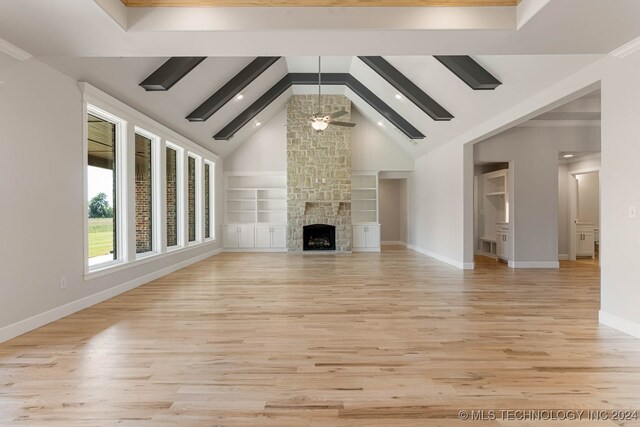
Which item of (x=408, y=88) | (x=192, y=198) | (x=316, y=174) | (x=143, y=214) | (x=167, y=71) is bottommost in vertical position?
(x=143, y=214)

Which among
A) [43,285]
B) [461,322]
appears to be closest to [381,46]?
[461,322]

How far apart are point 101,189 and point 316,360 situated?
4.09 meters

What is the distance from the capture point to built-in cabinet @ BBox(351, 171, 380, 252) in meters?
11.0

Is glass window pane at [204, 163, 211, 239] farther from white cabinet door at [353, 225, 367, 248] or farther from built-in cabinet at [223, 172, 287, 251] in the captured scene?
white cabinet door at [353, 225, 367, 248]

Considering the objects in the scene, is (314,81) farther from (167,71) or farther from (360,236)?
(167,71)

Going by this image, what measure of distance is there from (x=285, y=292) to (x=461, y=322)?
254 cm

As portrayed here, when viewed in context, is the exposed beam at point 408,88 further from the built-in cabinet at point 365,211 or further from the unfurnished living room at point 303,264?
the built-in cabinet at point 365,211

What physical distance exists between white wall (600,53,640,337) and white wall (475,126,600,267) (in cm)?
399

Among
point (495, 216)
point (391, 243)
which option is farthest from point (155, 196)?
point (391, 243)

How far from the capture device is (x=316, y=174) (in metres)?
10.7

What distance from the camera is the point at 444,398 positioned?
2.26 metres

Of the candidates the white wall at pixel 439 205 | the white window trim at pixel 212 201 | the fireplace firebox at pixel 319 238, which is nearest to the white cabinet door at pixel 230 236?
the white window trim at pixel 212 201

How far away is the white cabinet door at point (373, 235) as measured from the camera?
1101cm

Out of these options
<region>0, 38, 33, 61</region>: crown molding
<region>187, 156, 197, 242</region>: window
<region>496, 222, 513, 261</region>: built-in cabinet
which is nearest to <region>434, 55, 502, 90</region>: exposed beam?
<region>496, 222, 513, 261</region>: built-in cabinet
